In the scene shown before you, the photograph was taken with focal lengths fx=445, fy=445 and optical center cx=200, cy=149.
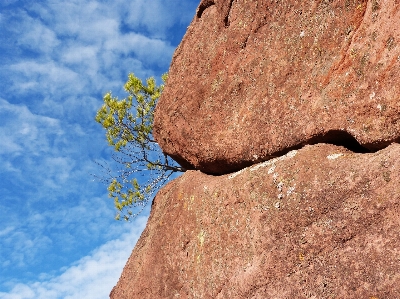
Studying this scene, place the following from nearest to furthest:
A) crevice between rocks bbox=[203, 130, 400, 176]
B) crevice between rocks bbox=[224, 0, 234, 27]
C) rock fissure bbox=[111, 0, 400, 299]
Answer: rock fissure bbox=[111, 0, 400, 299] < crevice between rocks bbox=[203, 130, 400, 176] < crevice between rocks bbox=[224, 0, 234, 27]

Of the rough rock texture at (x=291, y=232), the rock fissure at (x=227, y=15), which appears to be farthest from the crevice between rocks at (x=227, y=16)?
the rough rock texture at (x=291, y=232)

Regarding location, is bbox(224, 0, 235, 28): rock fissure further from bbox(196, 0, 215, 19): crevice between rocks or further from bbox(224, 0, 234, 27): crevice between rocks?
bbox(196, 0, 215, 19): crevice between rocks

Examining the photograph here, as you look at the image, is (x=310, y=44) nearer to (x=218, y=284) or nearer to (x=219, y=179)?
(x=219, y=179)

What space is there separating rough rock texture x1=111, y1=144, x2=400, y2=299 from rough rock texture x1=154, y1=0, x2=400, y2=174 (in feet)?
1.09

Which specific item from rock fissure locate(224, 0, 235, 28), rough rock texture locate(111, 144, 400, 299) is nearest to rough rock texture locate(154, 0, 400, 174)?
rock fissure locate(224, 0, 235, 28)

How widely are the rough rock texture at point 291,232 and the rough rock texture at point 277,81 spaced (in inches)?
13.1

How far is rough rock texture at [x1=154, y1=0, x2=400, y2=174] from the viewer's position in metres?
5.18

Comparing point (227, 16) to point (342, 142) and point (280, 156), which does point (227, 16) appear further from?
point (342, 142)

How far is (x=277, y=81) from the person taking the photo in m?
6.51

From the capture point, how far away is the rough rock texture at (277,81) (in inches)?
204

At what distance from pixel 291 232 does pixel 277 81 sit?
7.49 feet

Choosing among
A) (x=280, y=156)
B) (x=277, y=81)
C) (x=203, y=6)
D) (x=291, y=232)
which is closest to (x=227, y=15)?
(x=203, y=6)

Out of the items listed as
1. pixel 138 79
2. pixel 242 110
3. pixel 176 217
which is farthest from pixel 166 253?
pixel 138 79

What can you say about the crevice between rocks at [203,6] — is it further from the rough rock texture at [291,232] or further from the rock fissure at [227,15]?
the rough rock texture at [291,232]
